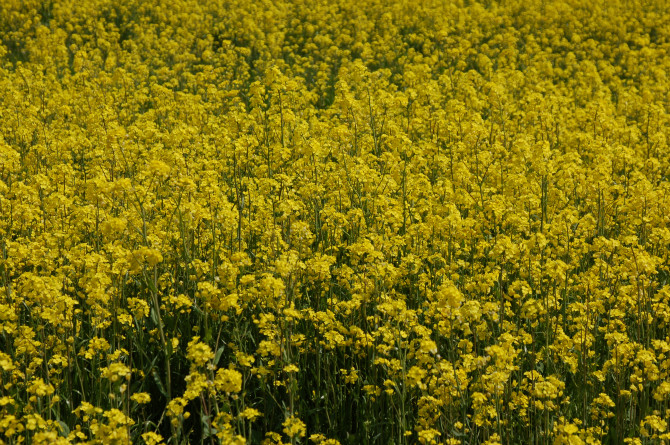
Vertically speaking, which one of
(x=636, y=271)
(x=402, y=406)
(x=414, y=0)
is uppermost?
(x=414, y=0)

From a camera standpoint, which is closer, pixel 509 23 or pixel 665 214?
pixel 665 214

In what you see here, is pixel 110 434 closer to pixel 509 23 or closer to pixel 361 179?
pixel 361 179

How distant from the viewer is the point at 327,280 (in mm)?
5672

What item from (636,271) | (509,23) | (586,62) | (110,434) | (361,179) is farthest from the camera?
(509,23)

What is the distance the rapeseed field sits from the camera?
14.4 feet

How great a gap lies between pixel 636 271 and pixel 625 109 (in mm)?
7366

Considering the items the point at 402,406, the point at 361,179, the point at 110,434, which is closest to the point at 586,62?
the point at 361,179

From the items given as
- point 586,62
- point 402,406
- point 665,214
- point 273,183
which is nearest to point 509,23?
point 586,62

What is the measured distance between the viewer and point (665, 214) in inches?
263

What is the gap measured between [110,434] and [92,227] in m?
2.79

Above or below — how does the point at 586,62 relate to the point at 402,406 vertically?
above

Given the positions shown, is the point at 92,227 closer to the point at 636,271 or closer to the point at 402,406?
the point at 402,406

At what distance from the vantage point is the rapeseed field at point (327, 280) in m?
4.40

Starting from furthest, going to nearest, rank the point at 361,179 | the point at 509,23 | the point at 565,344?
the point at 509,23, the point at 361,179, the point at 565,344
